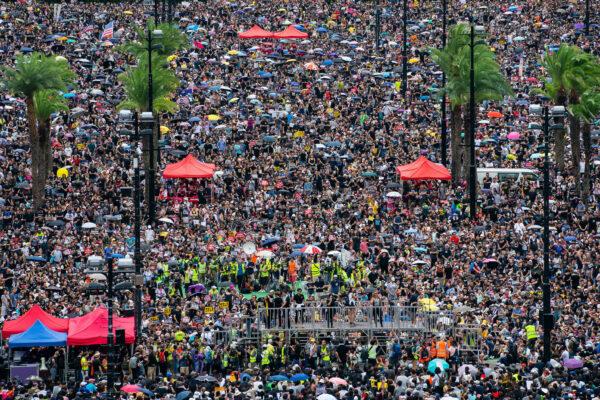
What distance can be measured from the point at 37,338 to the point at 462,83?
28.9m

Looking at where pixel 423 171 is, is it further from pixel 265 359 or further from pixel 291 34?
pixel 291 34

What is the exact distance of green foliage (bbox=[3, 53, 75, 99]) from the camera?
75.8 m

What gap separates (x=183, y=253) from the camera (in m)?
65.8

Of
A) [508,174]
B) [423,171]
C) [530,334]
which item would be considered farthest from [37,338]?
[508,174]

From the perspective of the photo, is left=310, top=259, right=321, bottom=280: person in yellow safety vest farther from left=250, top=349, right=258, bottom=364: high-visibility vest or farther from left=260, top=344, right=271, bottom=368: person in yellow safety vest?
left=260, top=344, right=271, bottom=368: person in yellow safety vest

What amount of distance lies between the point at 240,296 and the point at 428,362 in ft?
32.4

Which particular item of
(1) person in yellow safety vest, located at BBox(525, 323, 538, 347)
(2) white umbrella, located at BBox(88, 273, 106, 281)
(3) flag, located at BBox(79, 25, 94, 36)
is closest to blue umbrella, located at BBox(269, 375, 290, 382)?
(1) person in yellow safety vest, located at BBox(525, 323, 538, 347)

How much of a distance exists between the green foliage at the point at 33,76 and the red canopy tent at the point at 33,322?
67.2 ft

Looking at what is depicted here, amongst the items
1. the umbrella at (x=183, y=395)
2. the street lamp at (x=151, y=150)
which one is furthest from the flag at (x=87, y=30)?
the umbrella at (x=183, y=395)

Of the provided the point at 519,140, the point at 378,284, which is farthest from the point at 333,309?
the point at 519,140

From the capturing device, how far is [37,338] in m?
55.9

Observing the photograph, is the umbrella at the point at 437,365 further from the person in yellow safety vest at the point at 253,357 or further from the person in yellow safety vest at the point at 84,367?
the person in yellow safety vest at the point at 84,367

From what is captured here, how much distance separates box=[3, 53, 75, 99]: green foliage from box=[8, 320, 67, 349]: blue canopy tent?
2159 cm

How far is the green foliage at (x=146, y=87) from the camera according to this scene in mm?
77062
